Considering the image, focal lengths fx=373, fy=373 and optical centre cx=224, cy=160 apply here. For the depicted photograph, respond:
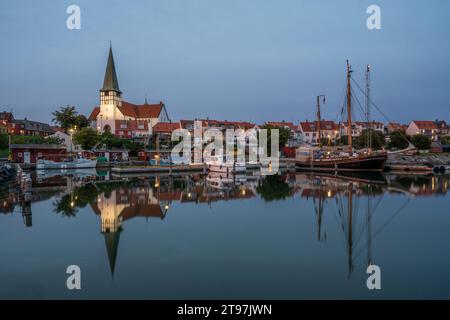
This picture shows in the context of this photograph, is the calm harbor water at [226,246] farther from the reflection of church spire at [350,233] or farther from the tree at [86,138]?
the tree at [86,138]

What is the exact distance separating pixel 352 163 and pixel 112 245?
43010 mm

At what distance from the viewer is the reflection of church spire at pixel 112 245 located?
1245 cm

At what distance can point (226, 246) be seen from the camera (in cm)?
1430

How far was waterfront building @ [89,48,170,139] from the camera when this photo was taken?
8844 centimetres

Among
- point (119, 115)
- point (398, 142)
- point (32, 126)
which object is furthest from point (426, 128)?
point (32, 126)

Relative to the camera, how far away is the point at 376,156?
49312 mm

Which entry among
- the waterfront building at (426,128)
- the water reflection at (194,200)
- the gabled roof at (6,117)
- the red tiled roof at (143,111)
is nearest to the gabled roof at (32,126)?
the gabled roof at (6,117)

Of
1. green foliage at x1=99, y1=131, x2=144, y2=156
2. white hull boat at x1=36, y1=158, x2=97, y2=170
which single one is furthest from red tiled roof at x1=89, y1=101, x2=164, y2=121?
white hull boat at x1=36, y1=158, x2=97, y2=170

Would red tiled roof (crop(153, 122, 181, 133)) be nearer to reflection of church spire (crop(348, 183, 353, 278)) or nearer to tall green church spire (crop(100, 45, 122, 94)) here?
tall green church spire (crop(100, 45, 122, 94))

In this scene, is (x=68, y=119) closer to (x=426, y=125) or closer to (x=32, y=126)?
(x=32, y=126)

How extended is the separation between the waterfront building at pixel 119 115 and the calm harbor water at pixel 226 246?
62.5 m
